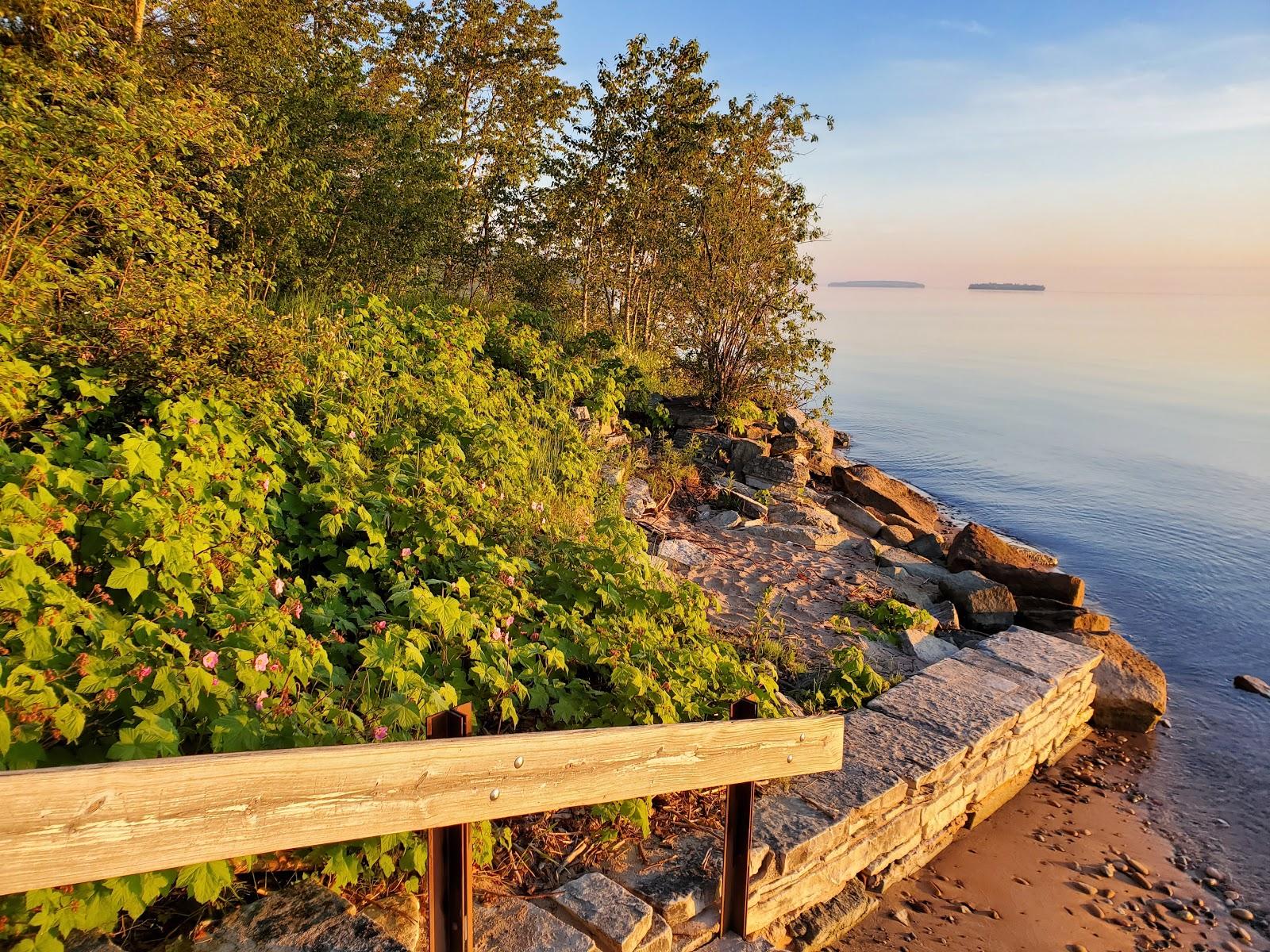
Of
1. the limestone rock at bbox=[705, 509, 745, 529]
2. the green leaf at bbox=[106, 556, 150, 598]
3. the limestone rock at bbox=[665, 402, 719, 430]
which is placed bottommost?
the limestone rock at bbox=[705, 509, 745, 529]

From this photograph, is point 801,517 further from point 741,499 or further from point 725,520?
point 725,520

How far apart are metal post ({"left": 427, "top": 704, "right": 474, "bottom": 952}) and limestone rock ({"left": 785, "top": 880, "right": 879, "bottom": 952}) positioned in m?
1.98

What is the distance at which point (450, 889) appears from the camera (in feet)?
7.63

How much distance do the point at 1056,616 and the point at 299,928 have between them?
26.9ft

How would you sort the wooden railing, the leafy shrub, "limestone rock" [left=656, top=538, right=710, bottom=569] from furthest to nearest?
"limestone rock" [left=656, top=538, right=710, bottom=569]
the leafy shrub
the wooden railing

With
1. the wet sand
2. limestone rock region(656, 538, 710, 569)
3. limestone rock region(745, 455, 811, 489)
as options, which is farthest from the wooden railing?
limestone rock region(745, 455, 811, 489)

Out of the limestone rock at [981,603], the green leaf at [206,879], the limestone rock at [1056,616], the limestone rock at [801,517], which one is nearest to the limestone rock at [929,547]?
the limestone rock at [801,517]

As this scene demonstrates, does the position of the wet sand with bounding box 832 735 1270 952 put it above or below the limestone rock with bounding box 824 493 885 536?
below

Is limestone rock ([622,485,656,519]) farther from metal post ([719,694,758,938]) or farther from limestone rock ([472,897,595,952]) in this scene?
limestone rock ([472,897,595,952])

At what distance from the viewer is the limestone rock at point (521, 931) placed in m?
2.69

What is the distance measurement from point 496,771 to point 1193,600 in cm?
1172

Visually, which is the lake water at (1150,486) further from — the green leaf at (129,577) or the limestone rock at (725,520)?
the green leaf at (129,577)

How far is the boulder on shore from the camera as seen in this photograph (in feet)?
38.9

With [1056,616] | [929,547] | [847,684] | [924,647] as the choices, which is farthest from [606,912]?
[929,547]
